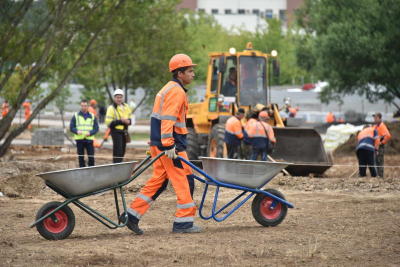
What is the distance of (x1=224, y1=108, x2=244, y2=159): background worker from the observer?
1856cm

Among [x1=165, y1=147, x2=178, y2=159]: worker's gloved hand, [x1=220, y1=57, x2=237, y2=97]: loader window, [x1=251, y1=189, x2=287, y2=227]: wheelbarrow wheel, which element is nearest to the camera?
[x1=165, y1=147, x2=178, y2=159]: worker's gloved hand

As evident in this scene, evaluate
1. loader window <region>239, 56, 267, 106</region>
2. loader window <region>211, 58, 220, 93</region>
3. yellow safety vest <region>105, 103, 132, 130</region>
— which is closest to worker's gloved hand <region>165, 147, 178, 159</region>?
yellow safety vest <region>105, 103, 132, 130</region>

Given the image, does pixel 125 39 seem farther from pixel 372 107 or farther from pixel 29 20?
pixel 372 107

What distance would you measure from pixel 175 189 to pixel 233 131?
967 centimetres

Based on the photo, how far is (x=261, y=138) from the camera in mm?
17781

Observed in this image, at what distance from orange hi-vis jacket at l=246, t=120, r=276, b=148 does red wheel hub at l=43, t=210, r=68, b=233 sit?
367 inches

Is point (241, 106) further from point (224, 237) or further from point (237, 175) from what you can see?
point (224, 237)

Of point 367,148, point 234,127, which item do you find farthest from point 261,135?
point 367,148

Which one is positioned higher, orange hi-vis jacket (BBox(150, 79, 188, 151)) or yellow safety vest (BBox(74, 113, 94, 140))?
orange hi-vis jacket (BBox(150, 79, 188, 151))

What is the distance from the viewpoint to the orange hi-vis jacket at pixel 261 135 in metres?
17.7

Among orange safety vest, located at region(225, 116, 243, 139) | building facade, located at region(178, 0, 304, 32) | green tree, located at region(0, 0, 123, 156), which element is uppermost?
building facade, located at region(178, 0, 304, 32)

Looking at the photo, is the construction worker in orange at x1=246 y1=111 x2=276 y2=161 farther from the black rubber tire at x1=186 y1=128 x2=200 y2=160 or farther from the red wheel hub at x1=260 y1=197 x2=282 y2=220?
the red wheel hub at x1=260 y1=197 x2=282 y2=220

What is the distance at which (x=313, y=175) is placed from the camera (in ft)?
59.8

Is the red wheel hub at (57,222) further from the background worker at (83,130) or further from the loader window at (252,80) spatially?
the loader window at (252,80)
